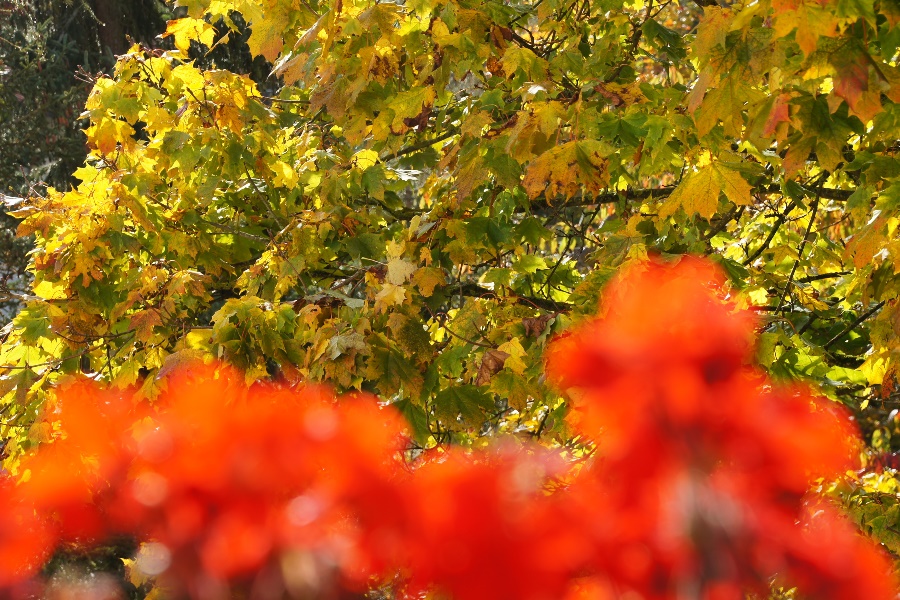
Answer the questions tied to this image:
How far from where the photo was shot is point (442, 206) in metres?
3.93

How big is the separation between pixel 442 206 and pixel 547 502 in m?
3.12

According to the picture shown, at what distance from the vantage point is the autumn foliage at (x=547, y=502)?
72 centimetres

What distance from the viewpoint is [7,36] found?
8750 mm

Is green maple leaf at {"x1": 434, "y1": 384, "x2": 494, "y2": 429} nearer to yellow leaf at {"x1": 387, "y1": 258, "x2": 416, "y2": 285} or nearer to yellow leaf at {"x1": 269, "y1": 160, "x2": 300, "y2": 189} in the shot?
yellow leaf at {"x1": 387, "y1": 258, "x2": 416, "y2": 285}

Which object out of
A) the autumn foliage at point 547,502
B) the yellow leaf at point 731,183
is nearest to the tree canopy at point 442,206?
the yellow leaf at point 731,183

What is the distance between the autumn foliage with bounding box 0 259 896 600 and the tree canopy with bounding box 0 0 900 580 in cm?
162

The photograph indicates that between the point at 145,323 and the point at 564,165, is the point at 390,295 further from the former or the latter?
the point at 145,323

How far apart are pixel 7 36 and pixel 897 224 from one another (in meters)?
8.19

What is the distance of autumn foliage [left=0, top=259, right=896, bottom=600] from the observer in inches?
28.5

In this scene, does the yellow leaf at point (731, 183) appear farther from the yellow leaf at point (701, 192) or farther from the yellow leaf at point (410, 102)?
the yellow leaf at point (410, 102)

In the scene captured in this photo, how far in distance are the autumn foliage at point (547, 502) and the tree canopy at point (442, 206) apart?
162 centimetres

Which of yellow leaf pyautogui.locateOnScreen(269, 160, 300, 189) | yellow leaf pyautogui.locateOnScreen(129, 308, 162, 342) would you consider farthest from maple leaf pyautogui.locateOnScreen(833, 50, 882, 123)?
yellow leaf pyautogui.locateOnScreen(269, 160, 300, 189)

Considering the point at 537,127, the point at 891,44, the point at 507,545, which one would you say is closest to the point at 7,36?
the point at 537,127

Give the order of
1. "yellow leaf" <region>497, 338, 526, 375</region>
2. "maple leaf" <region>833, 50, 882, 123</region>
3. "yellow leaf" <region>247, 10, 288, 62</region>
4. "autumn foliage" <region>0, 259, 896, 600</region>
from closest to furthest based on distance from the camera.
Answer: "autumn foliage" <region>0, 259, 896, 600</region>, "maple leaf" <region>833, 50, 882, 123</region>, "yellow leaf" <region>497, 338, 526, 375</region>, "yellow leaf" <region>247, 10, 288, 62</region>
